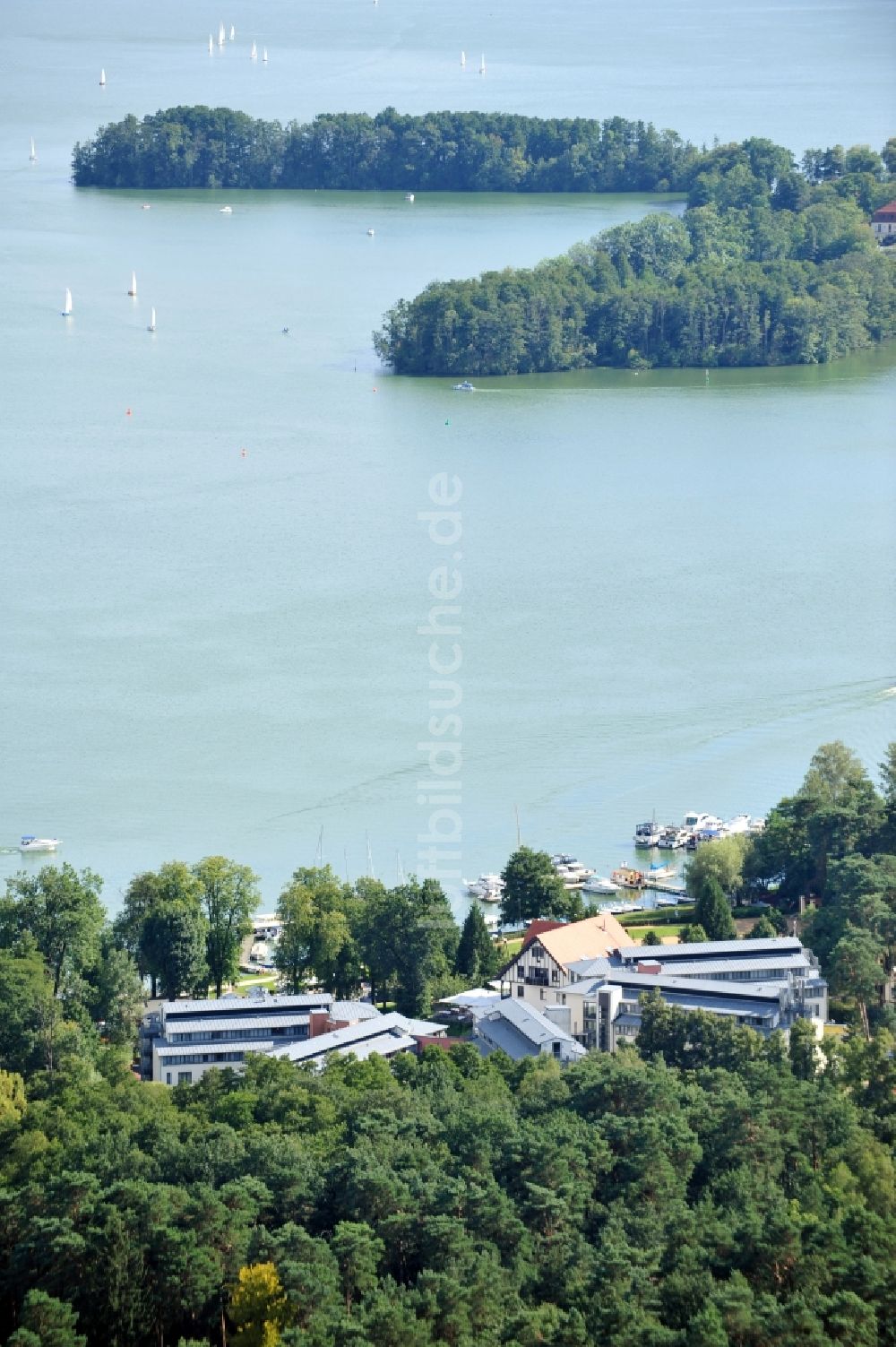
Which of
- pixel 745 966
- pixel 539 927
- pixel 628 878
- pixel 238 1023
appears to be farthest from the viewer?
pixel 628 878

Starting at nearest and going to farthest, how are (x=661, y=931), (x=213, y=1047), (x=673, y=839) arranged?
1. (x=213, y=1047)
2. (x=661, y=931)
3. (x=673, y=839)

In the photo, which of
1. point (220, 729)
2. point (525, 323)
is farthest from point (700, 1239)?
point (525, 323)

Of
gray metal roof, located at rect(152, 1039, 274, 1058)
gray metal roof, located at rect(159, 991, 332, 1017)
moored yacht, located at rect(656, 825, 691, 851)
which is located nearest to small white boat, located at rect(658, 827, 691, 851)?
moored yacht, located at rect(656, 825, 691, 851)

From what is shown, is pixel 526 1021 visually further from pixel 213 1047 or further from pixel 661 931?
pixel 661 931

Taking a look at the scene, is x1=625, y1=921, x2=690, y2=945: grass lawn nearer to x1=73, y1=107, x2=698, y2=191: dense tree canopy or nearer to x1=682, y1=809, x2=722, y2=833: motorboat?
x1=682, y1=809, x2=722, y2=833: motorboat

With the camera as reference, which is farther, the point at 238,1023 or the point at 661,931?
the point at 661,931

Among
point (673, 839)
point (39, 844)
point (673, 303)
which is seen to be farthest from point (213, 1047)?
point (673, 303)

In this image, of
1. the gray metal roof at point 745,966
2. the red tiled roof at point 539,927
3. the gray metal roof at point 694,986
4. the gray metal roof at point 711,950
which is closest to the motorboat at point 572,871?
the red tiled roof at point 539,927
